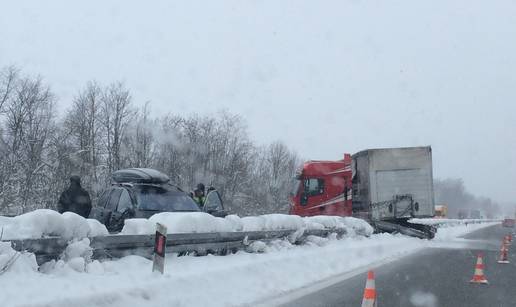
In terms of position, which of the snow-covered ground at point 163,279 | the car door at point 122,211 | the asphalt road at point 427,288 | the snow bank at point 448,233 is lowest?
the asphalt road at point 427,288

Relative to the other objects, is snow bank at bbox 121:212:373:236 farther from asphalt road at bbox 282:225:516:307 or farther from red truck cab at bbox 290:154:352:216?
red truck cab at bbox 290:154:352:216

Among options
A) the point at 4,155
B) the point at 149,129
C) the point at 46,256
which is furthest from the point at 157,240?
the point at 149,129

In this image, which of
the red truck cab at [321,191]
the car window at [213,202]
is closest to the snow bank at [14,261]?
the car window at [213,202]

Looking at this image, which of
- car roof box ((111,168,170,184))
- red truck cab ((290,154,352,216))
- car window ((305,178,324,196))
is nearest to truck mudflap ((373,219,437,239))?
red truck cab ((290,154,352,216))

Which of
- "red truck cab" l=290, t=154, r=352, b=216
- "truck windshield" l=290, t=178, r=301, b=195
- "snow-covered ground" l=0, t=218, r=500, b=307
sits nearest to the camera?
"snow-covered ground" l=0, t=218, r=500, b=307

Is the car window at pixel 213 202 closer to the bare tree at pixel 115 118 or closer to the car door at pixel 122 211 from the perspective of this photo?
the car door at pixel 122 211

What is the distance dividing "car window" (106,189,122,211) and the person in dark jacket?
0.59 m

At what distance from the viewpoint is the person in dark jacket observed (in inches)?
478

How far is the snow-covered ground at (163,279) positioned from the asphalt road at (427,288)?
80 centimetres

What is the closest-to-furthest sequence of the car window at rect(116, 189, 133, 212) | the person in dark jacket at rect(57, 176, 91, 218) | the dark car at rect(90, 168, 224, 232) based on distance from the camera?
the person in dark jacket at rect(57, 176, 91, 218) → the dark car at rect(90, 168, 224, 232) → the car window at rect(116, 189, 133, 212)

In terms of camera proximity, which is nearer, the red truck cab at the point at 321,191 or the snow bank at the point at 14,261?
the snow bank at the point at 14,261

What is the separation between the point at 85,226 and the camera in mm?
8000

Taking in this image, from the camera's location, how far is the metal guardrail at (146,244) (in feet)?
24.0

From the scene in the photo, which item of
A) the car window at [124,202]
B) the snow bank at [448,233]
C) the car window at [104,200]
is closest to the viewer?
the car window at [124,202]
